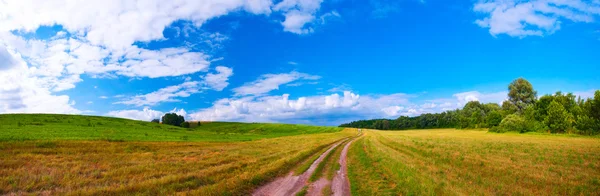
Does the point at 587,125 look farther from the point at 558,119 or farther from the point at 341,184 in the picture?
the point at 341,184

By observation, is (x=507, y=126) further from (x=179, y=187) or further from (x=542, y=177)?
(x=179, y=187)

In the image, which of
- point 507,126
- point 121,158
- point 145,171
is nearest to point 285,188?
point 145,171

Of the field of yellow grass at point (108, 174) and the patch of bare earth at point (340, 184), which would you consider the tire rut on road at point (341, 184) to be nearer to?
the patch of bare earth at point (340, 184)

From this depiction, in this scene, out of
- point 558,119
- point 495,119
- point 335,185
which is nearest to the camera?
point 335,185

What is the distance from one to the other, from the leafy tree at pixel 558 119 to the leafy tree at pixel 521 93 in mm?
52300

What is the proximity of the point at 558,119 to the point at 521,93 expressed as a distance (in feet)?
192

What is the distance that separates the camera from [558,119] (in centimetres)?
6425

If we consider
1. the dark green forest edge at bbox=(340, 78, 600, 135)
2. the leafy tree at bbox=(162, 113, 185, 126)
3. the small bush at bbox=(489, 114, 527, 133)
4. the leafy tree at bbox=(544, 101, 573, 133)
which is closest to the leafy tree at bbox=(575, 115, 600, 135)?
the dark green forest edge at bbox=(340, 78, 600, 135)

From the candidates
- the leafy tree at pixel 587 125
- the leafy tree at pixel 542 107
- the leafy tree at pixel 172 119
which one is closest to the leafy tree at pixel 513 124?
the leafy tree at pixel 542 107

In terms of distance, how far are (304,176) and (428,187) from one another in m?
7.18

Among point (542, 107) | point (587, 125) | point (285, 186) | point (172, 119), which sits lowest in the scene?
point (285, 186)

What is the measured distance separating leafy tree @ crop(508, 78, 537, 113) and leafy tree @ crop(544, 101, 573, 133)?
5230 cm

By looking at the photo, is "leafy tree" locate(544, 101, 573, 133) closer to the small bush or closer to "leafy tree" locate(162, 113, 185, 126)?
the small bush

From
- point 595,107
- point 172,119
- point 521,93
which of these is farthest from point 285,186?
point 172,119
